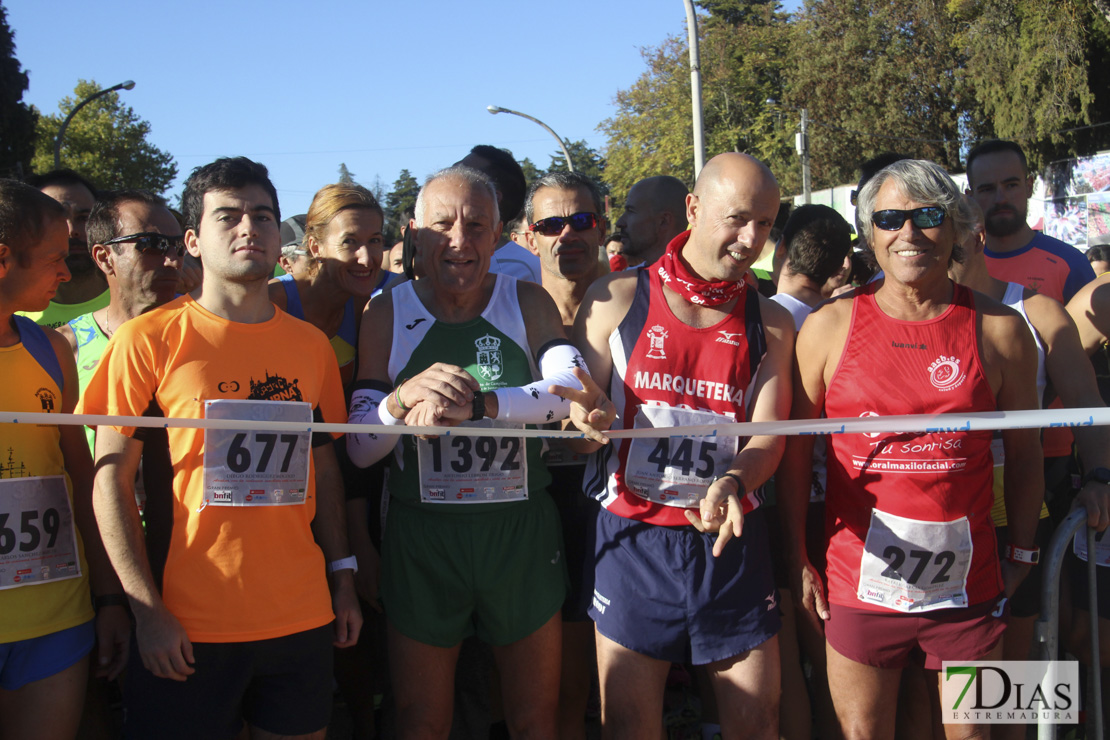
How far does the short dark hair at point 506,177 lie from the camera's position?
5.10 m

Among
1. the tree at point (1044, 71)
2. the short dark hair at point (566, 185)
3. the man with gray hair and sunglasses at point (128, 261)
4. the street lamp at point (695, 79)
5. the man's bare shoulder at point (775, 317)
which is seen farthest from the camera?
the tree at point (1044, 71)

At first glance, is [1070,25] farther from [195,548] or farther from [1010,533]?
[195,548]

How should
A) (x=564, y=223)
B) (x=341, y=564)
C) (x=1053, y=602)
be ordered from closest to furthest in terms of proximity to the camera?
(x=1053, y=602) → (x=341, y=564) → (x=564, y=223)

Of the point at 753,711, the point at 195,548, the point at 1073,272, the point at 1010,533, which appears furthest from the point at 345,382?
the point at 1073,272

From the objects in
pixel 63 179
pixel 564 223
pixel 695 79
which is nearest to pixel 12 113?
pixel 695 79

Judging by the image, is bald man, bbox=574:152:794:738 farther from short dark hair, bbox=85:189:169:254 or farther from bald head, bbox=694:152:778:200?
short dark hair, bbox=85:189:169:254

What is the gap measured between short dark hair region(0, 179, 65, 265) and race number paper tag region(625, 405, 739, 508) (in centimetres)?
215

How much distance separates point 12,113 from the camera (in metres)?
32.4

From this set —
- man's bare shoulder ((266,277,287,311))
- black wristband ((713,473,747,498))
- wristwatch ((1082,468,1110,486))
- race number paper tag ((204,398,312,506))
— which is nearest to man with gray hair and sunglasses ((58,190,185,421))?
man's bare shoulder ((266,277,287,311))

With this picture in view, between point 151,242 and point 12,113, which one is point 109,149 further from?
point 151,242

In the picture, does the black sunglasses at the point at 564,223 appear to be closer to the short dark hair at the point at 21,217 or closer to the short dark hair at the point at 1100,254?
the short dark hair at the point at 21,217

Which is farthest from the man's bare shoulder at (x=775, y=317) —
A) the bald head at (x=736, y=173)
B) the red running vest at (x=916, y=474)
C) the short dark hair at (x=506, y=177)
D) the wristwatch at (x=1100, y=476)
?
the short dark hair at (x=506, y=177)

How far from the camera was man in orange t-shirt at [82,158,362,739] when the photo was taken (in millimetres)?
2553

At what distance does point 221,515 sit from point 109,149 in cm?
4851
